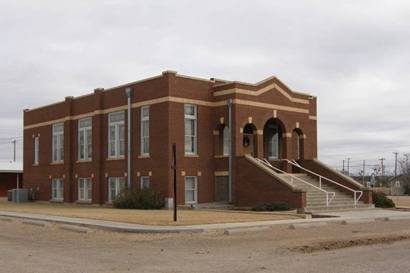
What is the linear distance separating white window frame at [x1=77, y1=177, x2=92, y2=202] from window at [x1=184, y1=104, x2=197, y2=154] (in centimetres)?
915

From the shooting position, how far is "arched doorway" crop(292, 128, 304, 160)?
122 feet

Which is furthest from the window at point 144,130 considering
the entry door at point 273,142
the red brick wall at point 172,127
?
the entry door at point 273,142

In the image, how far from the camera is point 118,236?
18.4 metres

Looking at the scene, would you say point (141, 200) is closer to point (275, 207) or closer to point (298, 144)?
point (275, 207)

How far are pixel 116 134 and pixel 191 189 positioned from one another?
21.5 feet

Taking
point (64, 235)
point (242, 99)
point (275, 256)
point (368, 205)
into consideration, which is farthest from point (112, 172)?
point (275, 256)

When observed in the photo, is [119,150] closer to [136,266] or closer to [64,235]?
[64,235]

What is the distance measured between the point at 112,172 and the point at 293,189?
1292 cm

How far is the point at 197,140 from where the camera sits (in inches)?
1310

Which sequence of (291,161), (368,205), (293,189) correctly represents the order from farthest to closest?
(291,161)
(368,205)
(293,189)

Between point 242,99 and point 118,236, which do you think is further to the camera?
point 242,99

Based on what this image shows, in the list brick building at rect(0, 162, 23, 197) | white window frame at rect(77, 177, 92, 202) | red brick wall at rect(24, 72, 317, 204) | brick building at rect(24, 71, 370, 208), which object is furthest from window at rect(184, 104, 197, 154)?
brick building at rect(0, 162, 23, 197)

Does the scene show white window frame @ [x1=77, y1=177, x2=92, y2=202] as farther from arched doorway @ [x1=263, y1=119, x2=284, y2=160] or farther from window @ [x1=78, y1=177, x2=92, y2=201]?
arched doorway @ [x1=263, y1=119, x2=284, y2=160]

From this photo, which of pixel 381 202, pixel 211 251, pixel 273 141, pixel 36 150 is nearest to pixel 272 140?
pixel 273 141
